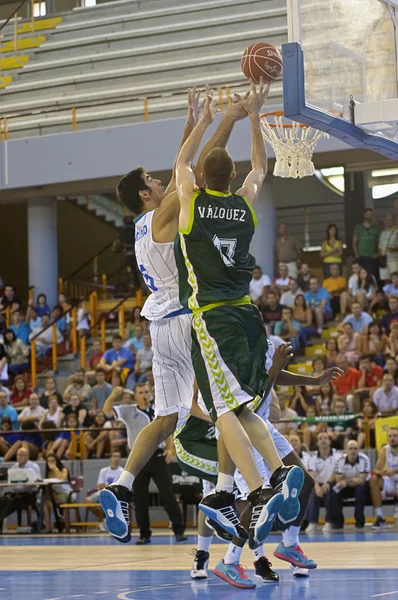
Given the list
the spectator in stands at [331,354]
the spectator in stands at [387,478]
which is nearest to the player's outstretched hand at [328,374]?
the spectator in stands at [387,478]

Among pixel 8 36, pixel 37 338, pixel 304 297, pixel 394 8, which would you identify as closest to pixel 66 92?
pixel 8 36

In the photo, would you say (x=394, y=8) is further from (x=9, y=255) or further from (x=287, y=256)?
(x=9, y=255)

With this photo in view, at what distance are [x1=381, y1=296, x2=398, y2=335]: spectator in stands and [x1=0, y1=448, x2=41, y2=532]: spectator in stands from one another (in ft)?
19.0

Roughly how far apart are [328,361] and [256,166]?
33.0 feet

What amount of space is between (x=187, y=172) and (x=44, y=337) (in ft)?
51.4

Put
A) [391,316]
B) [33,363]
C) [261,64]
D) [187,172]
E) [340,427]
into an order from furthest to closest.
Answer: [33,363], [391,316], [340,427], [261,64], [187,172]

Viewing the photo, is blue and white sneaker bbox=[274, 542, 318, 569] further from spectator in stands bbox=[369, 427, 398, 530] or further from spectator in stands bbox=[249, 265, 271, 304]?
spectator in stands bbox=[249, 265, 271, 304]

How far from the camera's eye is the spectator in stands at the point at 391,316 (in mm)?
17000

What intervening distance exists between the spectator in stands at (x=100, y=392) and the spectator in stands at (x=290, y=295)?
3.38m

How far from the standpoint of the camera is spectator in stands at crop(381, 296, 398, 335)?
669 inches

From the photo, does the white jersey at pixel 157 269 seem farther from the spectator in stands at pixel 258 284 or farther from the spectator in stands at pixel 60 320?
the spectator in stands at pixel 60 320

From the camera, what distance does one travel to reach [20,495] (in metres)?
15.6

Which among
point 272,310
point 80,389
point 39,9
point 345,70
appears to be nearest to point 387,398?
point 272,310

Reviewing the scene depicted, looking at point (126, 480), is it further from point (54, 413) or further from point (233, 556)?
point (54, 413)
